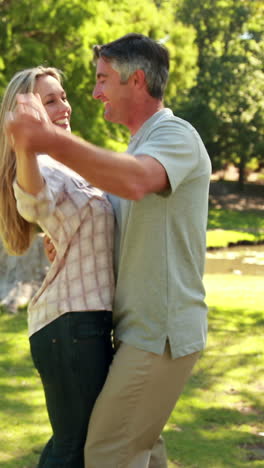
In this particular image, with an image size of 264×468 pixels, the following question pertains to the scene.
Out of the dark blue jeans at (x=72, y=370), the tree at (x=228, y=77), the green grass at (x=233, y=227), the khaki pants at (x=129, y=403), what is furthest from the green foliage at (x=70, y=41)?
the tree at (x=228, y=77)

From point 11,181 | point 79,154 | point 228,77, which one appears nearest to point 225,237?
point 228,77

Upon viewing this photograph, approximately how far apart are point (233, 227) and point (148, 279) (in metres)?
29.0

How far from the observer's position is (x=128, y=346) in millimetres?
2629

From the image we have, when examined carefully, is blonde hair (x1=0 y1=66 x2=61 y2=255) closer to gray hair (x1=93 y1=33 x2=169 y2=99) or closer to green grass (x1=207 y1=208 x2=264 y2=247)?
gray hair (x1=93 y1=33 x2=169 y2=99)

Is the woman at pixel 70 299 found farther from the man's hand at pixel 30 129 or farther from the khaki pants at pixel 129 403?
the man's hand at pixel 30 129

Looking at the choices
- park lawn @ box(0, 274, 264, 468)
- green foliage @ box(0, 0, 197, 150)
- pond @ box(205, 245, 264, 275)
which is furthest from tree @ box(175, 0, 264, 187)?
park lawn @ box(0, 274, 264, 468)

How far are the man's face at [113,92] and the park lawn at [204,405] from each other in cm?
231

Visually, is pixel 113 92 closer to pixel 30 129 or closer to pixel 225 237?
pixel 30 129

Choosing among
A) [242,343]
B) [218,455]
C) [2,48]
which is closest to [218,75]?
[2,48]

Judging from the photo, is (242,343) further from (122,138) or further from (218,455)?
(122,138)

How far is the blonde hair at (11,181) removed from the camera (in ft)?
8.92

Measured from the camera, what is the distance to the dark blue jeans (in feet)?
8.61

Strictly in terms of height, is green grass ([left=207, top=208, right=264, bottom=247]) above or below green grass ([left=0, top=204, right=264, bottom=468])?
below

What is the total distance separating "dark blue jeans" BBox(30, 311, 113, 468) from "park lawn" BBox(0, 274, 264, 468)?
158 cm
